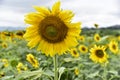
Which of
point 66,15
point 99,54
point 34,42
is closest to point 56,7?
point 66,15

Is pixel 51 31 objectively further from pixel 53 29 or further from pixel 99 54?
pixel 99 54

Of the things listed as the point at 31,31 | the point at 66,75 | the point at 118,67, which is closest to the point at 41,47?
the point at 31,31

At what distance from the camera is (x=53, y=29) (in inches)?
96.4

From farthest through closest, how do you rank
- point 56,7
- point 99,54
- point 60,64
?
point 99,54, point 60,64, point 56,7

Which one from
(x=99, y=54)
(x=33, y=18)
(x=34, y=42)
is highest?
(x=33, y=18)

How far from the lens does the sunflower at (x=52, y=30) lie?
2.42 meters

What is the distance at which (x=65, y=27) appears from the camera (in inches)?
96.7

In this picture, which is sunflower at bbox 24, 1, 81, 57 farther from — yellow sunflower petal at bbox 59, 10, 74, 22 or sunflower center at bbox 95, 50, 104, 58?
sunflower center at bbox 95, 50, 104, 58

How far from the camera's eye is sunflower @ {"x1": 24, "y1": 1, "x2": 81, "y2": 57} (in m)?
2.42

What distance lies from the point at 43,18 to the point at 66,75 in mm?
1584

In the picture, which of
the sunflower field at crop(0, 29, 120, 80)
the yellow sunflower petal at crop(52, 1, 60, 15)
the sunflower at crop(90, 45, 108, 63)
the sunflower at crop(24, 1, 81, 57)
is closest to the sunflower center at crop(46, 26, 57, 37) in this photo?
the sunflower at crop(24, 1, 81, 57)

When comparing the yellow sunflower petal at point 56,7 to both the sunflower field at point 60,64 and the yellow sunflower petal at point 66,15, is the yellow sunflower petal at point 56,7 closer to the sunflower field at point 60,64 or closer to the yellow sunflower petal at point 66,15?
the yellow sunflower petal at point 66,15

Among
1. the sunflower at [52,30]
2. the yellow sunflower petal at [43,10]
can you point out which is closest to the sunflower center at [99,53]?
the sunflower at [52,30]

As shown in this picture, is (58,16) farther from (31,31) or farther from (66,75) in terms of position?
(66,75)
